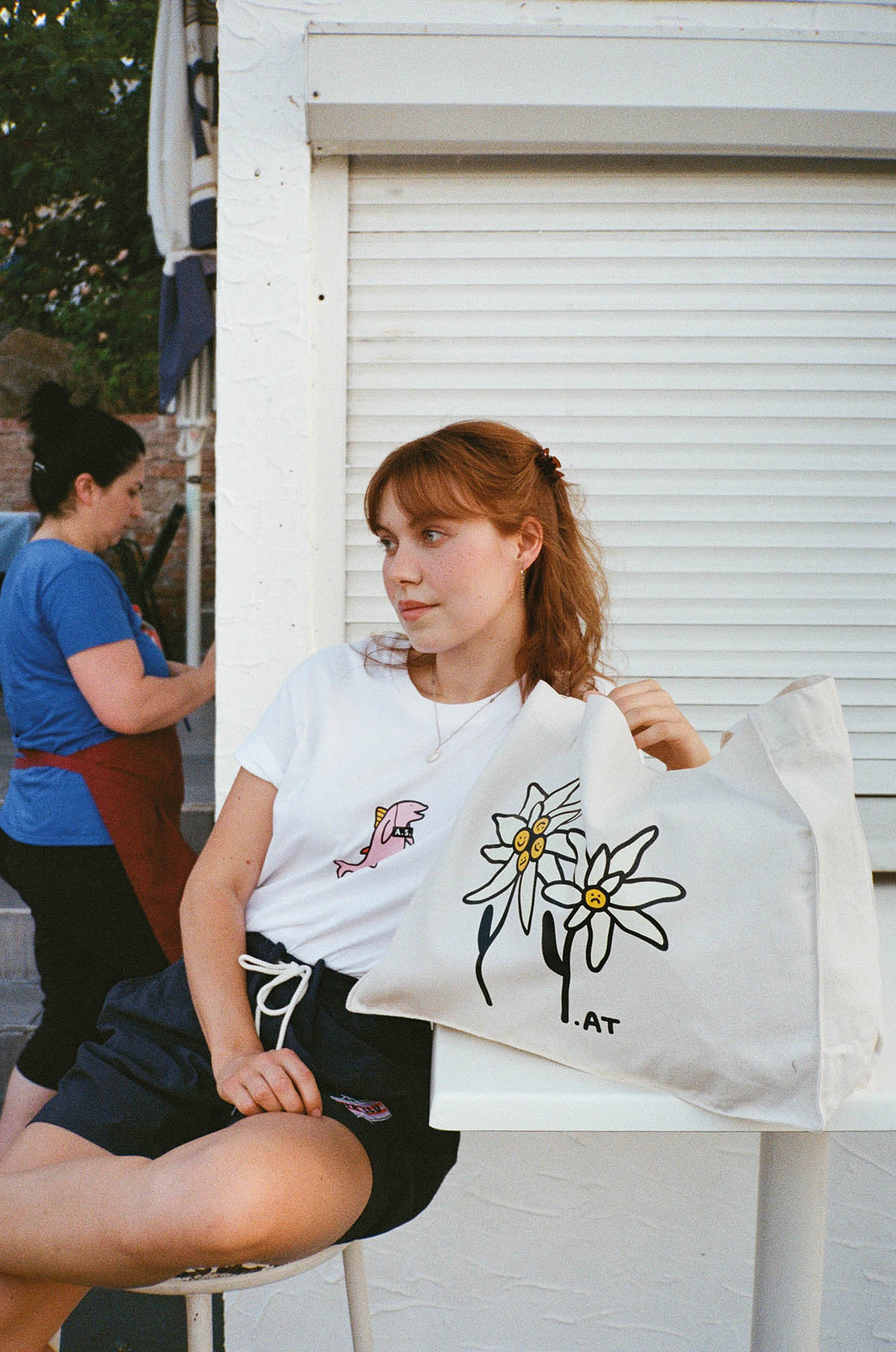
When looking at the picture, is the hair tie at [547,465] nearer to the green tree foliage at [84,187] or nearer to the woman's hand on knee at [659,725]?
the woman's hand on knee at [659,725]

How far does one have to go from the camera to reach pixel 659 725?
1.25m

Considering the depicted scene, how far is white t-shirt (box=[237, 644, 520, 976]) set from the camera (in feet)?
4.17

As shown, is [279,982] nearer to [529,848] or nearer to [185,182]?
[529,848]

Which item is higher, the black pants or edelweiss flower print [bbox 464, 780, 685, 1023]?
edelweiss flower print [bbox 464, 780, 685, 1023]

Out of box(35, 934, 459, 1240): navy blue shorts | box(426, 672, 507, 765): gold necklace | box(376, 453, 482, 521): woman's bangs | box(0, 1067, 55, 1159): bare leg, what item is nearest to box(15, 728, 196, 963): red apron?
box(0, 1067, 55, 1159): bare leg

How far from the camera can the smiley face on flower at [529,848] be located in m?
0.91

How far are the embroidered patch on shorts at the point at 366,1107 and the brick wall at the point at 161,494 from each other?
5758 mm

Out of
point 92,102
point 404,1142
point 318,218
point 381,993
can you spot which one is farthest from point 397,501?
point 92,102

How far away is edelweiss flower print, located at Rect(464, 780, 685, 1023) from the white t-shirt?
30cm

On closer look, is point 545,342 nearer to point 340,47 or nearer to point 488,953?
point 340,47

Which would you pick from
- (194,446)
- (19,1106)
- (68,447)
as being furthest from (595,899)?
(194,446)

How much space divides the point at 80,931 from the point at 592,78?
1.79 meters

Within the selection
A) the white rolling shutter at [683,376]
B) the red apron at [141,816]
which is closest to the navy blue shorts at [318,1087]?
the red apron at [141,816]

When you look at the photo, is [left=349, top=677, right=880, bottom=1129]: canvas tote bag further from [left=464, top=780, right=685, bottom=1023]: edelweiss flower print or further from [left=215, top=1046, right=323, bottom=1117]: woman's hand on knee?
[left=215, top=1046, right=323, bottom=1117]: woman's hand on knee
